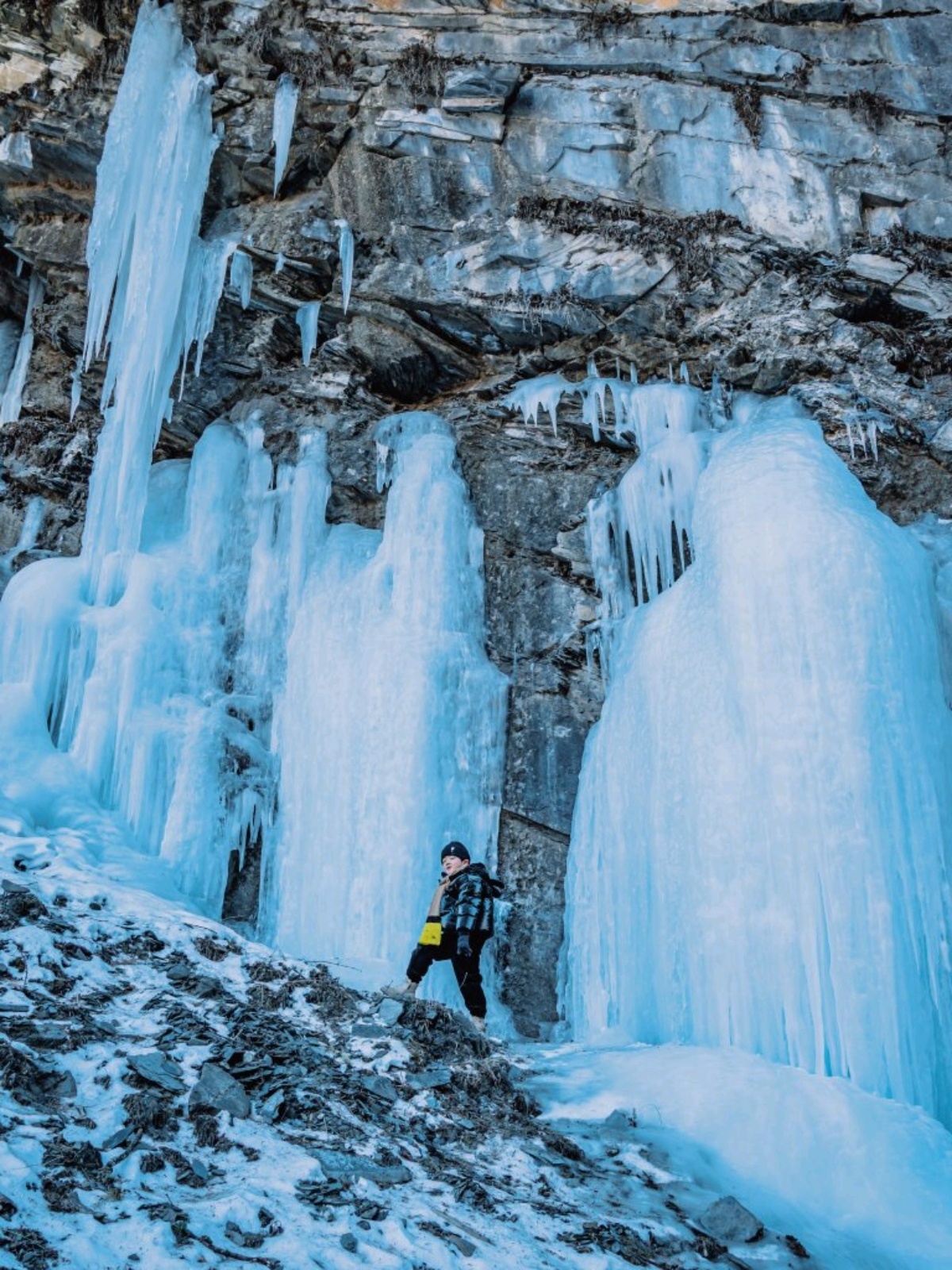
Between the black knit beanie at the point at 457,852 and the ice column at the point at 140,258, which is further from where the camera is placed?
the ice column at the point at 140,258

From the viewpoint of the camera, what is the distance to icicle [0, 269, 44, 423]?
13.0m

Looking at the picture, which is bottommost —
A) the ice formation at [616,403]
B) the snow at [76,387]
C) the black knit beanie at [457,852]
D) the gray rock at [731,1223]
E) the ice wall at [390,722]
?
the gray rock at [731,1223]

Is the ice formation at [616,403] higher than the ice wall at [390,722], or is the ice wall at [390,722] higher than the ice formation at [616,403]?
the ice formation at [616,403]

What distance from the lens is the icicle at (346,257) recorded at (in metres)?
11.9

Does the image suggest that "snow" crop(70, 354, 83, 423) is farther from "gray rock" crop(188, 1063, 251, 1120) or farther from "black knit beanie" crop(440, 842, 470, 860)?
"gray rock" crop(188, 1063, 251, 1120)

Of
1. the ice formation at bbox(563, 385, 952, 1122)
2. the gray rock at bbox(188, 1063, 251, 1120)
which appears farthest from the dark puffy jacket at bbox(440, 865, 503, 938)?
the gray rock at bbox(188, 1063, 251, 1120)

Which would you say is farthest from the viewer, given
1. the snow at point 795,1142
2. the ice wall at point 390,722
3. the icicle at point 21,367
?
the icicle at point 21,367

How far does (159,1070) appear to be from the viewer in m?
4.27

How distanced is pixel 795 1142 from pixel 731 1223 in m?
1.26

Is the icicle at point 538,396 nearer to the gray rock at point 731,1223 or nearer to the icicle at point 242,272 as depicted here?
the icicle at point 242,272

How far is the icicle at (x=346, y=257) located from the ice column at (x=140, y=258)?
5.55ft

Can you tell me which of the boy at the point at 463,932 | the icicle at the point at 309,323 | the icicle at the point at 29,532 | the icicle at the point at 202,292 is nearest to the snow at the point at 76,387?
the icicle at the point at 29,532

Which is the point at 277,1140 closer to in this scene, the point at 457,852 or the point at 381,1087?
the point at 381,1087

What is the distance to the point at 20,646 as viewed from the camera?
34.0ft
